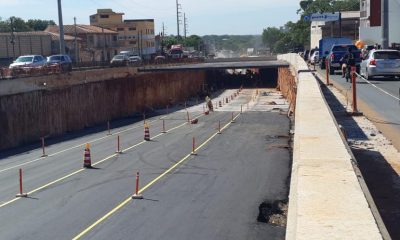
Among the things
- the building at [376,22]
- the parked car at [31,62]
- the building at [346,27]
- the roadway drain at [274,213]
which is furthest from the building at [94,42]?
the roadway drain at [274,213]

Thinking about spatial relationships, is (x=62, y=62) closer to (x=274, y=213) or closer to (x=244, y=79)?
(x=274, y=213)

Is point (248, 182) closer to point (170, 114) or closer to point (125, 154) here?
point (125, 154)

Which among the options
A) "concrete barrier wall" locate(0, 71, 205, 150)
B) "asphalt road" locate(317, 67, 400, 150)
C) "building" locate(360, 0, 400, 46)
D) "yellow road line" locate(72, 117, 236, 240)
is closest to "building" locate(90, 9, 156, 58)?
"concrete barrier wall" locate(0, 71, 205, 150)

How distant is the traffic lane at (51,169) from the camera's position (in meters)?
23.9

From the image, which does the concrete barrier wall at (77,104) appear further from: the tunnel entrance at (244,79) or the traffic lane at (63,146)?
the tunnel entrance at (244,79)

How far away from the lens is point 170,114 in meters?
58.3

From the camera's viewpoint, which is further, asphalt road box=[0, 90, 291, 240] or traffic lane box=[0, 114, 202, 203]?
traffic lane box=[0, 114, 202, 203]

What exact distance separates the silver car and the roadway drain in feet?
46.9

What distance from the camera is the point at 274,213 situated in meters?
17.7

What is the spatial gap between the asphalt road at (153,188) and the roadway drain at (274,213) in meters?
0.28

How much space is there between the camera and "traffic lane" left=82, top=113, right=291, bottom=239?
16.4 meters

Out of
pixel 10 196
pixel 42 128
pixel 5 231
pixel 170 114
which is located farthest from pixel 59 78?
pixel 5 231

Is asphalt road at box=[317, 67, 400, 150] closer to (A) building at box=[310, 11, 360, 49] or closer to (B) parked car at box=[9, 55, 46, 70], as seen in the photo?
(B) parked car at box=[9, 55, 46, 70]

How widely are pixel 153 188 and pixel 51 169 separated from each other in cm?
745
